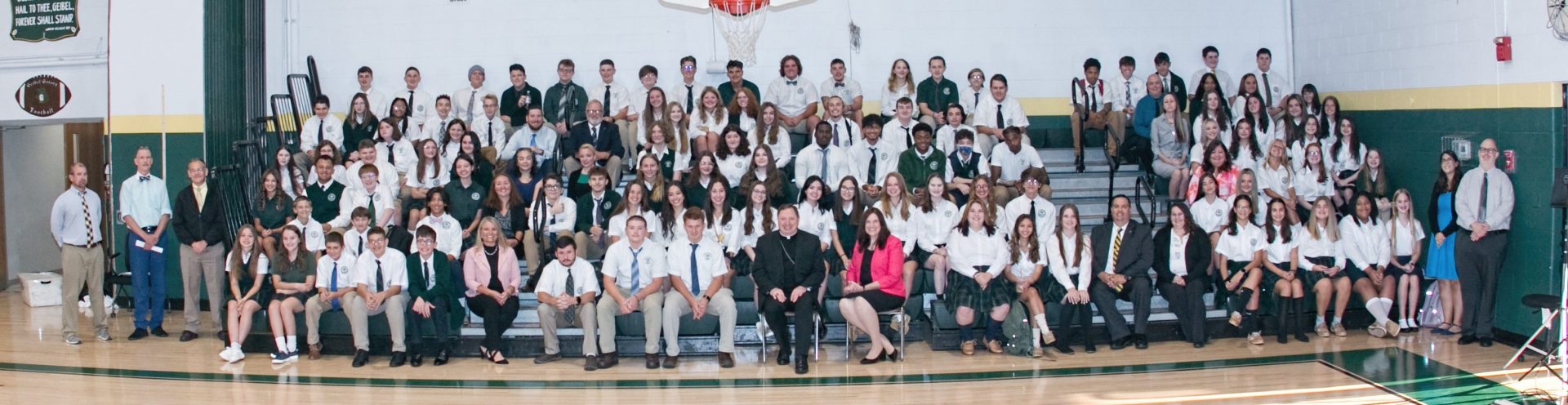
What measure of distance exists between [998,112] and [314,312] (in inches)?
220

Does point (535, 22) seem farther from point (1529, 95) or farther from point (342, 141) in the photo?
point (1529, 95)

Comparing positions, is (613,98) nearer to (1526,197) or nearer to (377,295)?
(377,295)

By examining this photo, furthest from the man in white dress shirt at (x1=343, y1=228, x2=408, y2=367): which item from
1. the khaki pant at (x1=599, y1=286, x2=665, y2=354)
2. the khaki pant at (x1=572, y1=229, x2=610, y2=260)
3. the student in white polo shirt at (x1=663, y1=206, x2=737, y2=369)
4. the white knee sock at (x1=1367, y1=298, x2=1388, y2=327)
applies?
the white knee sock at (x1=1367, y1=298, x2=1388, y2=327)

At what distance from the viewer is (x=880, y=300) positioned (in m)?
8.20

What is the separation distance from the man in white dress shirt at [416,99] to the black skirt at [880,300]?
491 cm

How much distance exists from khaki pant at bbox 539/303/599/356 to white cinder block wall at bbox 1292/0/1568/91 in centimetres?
622

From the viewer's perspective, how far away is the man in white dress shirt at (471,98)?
1145cm

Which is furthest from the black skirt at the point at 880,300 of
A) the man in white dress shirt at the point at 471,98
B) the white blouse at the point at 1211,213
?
the man in white dress shirt at the point at 471,98

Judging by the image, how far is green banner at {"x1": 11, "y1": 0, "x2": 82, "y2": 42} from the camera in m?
12.0

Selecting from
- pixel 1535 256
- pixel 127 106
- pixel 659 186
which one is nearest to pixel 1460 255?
pixel 1535 256

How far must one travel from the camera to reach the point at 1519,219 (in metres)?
8.77

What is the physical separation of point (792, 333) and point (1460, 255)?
4.44 m

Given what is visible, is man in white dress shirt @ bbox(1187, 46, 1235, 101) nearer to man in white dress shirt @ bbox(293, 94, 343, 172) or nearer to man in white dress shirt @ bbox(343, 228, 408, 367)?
man in white dress shirt @ bbox(343, 228, 408, 367)

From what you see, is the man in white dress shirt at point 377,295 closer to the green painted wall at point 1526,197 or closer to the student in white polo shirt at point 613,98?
the student in white polo shirt at point 613,98
